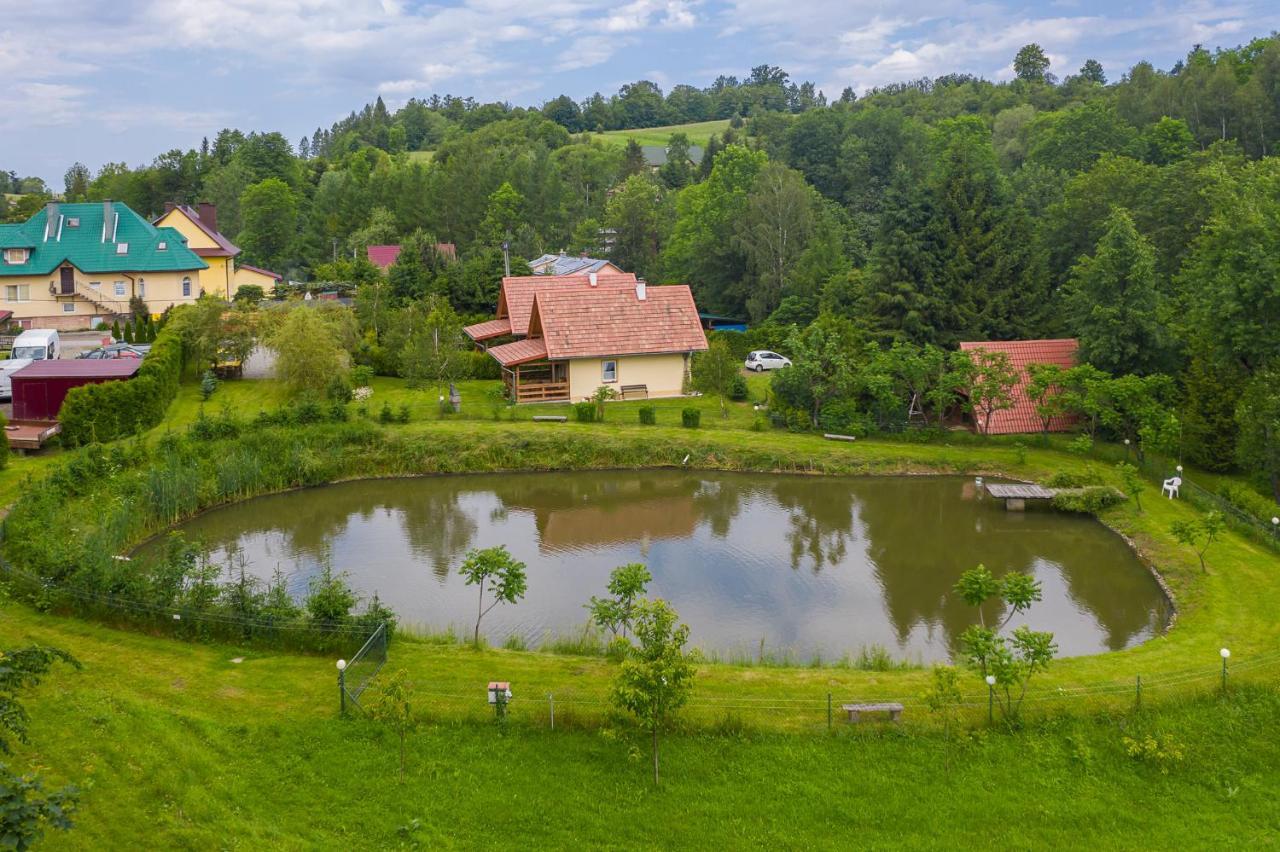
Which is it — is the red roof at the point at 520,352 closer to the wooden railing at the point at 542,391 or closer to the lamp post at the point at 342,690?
the wooden railing at the point at 542,391

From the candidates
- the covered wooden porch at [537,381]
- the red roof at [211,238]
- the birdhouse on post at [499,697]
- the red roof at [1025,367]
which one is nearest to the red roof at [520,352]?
the covered wooden porch at [537,381]

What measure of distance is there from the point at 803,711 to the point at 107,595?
12.6 metres

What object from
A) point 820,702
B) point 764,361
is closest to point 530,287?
point 764,361

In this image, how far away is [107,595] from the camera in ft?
61.8

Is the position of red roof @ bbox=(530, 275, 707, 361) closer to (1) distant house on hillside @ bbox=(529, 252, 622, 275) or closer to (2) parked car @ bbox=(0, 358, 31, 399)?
(1) distant house on hillside @ bbox=(529, 252, 622, 275)

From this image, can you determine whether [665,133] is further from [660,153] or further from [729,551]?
[729,551]

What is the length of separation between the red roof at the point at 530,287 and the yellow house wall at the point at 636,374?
2.98 m

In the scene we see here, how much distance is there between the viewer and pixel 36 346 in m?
38.1

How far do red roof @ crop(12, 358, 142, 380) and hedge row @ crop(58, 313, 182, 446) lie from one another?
0.48m

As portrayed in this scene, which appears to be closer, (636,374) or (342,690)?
(342,690)

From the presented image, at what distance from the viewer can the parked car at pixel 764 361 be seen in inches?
1718

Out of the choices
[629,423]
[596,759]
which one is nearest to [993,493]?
[629,423]

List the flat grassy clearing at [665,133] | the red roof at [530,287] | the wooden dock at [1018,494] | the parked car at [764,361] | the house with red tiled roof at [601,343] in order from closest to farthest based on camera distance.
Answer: the wooden dock at [1018,494] → the house with red tiled roof at [601,343] → the red roof at [530,287] → the parked car at [764,361] → the flat grassy clearing at [665,133]

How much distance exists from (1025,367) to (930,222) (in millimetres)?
8402
